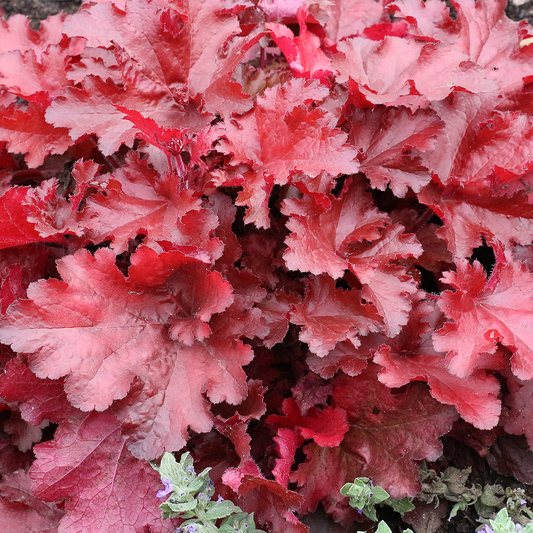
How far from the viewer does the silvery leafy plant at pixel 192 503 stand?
140cm

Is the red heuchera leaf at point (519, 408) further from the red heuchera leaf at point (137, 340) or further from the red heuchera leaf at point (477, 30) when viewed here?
the red heuchera leaf at point (477, 30)

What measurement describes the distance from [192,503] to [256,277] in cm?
71

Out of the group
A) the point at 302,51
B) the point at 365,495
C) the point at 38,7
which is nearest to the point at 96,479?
the point at 365,495

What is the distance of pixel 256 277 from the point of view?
1.77 metres

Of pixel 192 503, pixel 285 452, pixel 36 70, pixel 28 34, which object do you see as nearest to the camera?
pixel 192 503

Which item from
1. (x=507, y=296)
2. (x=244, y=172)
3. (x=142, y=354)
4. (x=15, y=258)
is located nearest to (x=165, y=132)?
(x=244, y=172)

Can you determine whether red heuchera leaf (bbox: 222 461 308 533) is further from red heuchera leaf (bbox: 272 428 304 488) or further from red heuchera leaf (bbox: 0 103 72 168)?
red heuchera leaf (bbox: 0 103 72 168)

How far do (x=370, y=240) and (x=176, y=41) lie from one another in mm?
924

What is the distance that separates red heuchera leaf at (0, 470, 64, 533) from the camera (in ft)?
5.91

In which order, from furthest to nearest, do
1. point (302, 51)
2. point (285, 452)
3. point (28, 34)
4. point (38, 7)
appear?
point (38, 7) → point (28, 34) → point (302, 51) → point (285, 452)

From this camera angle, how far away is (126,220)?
5.58 ft

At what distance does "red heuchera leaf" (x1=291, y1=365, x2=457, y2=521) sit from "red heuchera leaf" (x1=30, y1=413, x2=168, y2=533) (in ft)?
1.60

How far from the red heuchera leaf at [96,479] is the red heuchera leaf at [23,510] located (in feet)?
0.73

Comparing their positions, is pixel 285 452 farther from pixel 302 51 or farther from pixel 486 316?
pixel 302 51
